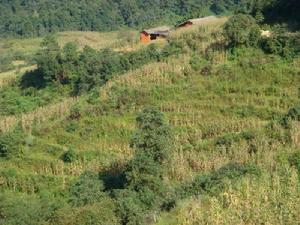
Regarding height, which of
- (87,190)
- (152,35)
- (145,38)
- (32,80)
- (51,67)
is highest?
(152,35)

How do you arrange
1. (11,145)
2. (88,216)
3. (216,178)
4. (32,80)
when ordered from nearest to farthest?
(88,216)
(216,178)
(11,145)
(32,80)

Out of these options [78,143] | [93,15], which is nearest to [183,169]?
[78,143]

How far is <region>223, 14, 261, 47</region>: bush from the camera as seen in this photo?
23578mm

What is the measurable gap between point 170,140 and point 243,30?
7301 millimetres

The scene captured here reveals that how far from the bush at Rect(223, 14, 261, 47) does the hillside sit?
0.13 feet

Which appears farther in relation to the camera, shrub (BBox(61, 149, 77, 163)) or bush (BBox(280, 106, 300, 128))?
shrub (BBox(61, 149, 77, 163))

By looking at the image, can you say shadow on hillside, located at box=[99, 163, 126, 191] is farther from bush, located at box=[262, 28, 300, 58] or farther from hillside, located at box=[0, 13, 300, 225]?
bush, located at box=[262, 28, 300, 58]

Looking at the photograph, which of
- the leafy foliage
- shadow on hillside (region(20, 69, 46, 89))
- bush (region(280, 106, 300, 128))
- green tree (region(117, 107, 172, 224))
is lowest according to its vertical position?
the leafy foliage

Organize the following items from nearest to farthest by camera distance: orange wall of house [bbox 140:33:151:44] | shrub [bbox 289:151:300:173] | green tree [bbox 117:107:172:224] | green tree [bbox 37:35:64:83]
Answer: green tree [bbox 117:107:172:224]
shrub [bbox 289:151:300:173]
green tree [bbox 37:35:64:83]
orange wall of house [bbox 140:33:151:44]

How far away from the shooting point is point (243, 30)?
2369 centimetres

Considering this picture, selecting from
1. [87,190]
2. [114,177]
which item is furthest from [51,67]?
[87,190]

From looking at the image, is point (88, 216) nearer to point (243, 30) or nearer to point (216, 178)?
point (216, 178)

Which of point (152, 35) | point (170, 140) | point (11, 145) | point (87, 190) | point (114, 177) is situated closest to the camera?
point (87, 190)

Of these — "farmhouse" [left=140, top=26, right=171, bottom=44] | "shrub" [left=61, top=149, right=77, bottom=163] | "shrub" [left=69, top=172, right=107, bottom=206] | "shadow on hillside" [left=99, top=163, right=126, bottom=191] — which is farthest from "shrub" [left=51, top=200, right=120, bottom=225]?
"farmhouse" [left=140, top=26, right=171, bottom=44]
